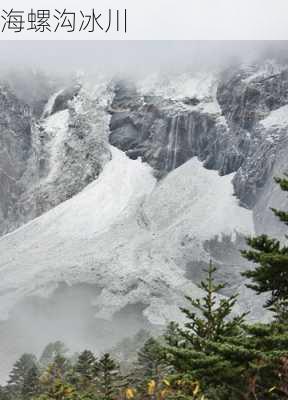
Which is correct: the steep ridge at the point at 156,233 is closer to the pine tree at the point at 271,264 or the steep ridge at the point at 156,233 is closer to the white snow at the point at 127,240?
the white snow at the point at 127,240

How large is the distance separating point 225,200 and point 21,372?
109m

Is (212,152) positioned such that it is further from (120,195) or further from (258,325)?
(258,325)

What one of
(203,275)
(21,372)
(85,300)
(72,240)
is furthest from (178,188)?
(21,372)

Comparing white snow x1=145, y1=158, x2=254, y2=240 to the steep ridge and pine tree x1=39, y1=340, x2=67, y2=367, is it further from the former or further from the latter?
pine tree x1=39, y1=340, x2=67, y2=367

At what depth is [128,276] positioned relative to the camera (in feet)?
461

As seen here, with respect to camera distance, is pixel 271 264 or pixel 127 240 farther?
pixel 127 240

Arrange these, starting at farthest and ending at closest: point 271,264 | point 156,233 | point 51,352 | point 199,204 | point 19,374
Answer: point 199,204 → point 156,233 → point 51,352 → point 19,374 → point 271,264

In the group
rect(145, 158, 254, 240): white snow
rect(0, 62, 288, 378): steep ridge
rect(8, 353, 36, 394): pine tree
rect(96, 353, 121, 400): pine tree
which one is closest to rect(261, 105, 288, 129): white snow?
rect(0, 62, 288, 378): steep ridge

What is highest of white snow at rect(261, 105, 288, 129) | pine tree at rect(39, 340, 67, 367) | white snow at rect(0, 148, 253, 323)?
white snow at rect(261, 105, 288, 129)

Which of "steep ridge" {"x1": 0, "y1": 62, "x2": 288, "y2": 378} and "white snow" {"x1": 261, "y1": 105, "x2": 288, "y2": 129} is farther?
"white snow" {"x1": 261, "y1": 105, "x2": 288, "y2": 129}

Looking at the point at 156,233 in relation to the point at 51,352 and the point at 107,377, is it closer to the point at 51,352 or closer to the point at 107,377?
the point at 51,352

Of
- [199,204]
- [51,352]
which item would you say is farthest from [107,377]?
[199,204]

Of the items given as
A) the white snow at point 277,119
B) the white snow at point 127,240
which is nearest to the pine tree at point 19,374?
the white snow at point 127,240

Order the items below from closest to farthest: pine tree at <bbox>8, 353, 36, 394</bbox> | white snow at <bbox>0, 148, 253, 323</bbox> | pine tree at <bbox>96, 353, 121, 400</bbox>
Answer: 1. pine tree at <bbox>96, 353, 121, 400</bbox>
2. pine tree at <bbox>8, 353, 36, 394</bbox>
3. white snow at <bbox>0, 148, 253, 323</bbox>
